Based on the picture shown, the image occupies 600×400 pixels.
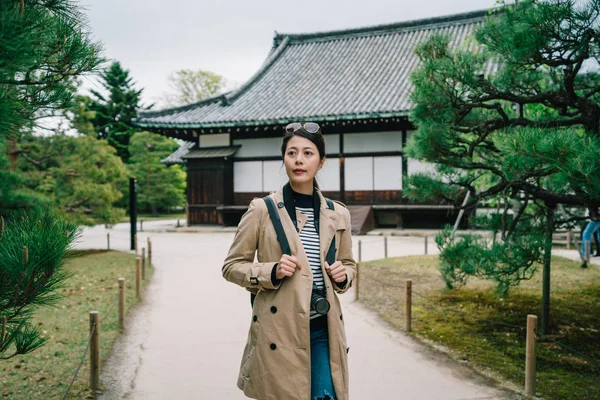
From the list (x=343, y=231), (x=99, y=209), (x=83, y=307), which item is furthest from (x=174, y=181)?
(x=343, y=231)

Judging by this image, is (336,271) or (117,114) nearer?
(336,271)

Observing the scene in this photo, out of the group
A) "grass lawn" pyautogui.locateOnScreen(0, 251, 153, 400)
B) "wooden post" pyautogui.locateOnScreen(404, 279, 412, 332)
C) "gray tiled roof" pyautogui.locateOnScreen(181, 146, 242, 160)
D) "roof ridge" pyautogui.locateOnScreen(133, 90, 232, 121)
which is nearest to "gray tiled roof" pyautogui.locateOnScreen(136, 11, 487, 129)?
"roof ridge" pyautogui.locateOnScreen(133, 90, 232, 121)

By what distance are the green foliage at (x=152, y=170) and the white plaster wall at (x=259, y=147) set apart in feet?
40.6

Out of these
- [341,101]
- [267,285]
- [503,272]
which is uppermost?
[341,101]

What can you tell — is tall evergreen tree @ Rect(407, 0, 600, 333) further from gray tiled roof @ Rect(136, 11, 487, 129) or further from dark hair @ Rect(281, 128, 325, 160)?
gray tiled roof @ Rect(136, 11, 487, 129)

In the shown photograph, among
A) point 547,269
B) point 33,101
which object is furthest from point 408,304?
point 33,101

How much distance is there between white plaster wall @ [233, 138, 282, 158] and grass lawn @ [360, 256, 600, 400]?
9.25 metres

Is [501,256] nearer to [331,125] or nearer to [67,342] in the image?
[67,342]

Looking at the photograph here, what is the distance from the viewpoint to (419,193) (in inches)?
223

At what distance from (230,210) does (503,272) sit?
14233 millimetres

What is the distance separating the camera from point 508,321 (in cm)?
611

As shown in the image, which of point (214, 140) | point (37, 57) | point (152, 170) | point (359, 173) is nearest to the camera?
point (37, 57)

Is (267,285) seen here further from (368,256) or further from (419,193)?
(368,256)

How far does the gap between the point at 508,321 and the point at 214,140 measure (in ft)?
48.1
